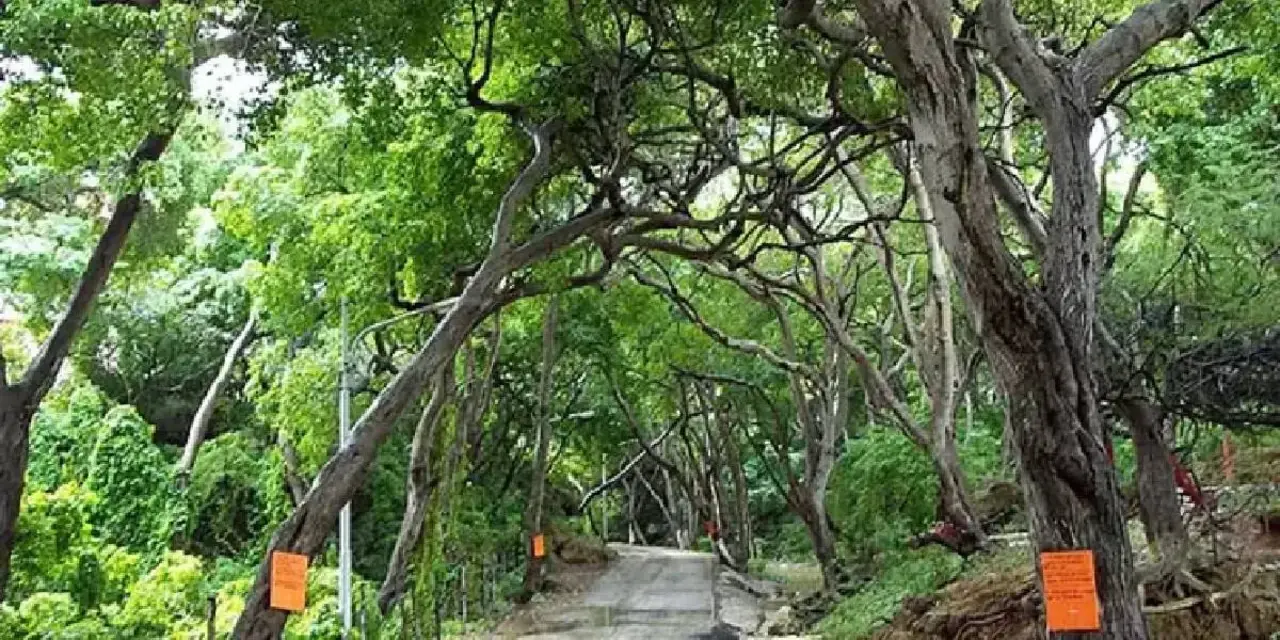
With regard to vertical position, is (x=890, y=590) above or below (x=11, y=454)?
below

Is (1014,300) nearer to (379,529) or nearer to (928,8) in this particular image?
(928,8)

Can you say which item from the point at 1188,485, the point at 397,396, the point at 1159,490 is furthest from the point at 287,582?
the point at 1188,485

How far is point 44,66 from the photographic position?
8000 millimetres

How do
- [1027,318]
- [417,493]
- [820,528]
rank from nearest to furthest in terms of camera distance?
[1027,318]
[417,493]
[820,528]

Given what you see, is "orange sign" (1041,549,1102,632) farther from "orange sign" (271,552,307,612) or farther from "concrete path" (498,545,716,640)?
"concrete path" (498,545,716,640)

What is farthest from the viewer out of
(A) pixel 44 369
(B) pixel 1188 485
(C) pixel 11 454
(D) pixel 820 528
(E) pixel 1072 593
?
(D) pixel 820 528

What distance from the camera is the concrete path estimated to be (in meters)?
16.4

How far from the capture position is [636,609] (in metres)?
18.9

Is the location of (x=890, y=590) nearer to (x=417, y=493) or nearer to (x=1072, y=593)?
(x=417, y=493)

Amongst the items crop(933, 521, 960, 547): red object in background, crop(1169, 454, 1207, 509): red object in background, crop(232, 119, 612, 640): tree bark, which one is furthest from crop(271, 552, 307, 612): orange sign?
crop(933, 521, 960, 547): red object in background

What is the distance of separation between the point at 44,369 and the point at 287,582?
9.78ft

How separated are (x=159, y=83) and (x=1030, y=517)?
254 inches

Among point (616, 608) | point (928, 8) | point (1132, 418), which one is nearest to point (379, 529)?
point (616, 608)

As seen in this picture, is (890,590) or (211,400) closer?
(890,590)
